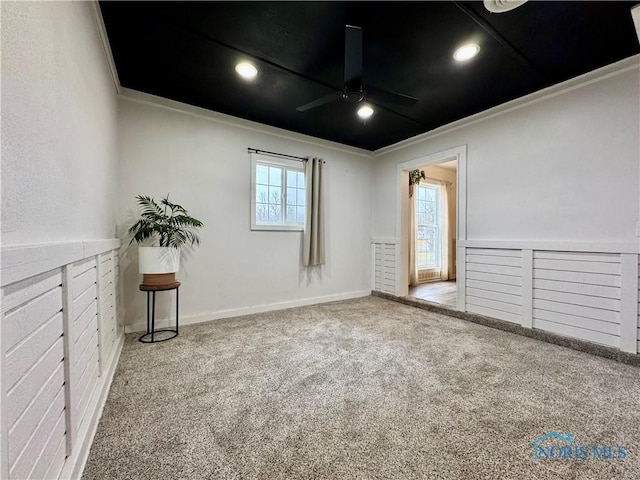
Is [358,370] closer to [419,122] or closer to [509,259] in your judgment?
[509,259]

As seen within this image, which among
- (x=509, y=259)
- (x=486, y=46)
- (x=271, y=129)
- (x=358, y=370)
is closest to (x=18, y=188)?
(x=358, y=370)

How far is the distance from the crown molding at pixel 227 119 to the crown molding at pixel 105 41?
20cm

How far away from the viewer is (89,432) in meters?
1.30

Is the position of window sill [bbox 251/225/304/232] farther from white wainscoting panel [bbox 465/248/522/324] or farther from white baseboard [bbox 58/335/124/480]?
white wainscoting panel [bbox 465/248/522/324]

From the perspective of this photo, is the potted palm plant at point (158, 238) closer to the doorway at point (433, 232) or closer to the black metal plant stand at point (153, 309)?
the black metal plant stand at point (153, 309)

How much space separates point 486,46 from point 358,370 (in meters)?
2.74

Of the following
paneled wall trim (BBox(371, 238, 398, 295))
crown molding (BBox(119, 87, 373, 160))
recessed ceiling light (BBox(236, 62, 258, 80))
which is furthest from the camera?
paneled wall trim (BBox(371, 238, 398, 295))

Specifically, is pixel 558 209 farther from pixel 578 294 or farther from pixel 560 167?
pixel 578 294

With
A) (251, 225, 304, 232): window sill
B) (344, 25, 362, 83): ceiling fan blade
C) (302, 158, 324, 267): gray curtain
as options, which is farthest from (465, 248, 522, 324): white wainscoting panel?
(344, 25, 362, 83): ceiling fan blade

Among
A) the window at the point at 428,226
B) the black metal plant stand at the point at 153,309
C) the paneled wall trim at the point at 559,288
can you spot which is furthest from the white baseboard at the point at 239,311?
the window at the point at 428,226

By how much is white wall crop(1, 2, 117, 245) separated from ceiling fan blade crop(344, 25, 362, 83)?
1503 millimetres

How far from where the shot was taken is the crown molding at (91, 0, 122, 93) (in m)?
1.75

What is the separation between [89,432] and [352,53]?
2743mm

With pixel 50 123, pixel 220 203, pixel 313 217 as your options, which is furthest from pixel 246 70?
pixel 313 217
